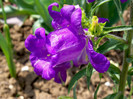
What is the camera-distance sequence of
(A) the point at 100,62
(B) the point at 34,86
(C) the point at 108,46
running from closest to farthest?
(A) the point at 100,62, (C) the point at 108,46, (B) the point at 34,86

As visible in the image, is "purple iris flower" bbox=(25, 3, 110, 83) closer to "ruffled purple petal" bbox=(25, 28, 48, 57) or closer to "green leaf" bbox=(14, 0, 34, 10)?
"ruffled purple petal" bbox=(25, 28, 48, 57)

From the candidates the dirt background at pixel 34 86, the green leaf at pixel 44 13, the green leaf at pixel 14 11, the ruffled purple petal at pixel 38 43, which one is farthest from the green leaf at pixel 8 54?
the ruffled purple petal at pixel 38 43

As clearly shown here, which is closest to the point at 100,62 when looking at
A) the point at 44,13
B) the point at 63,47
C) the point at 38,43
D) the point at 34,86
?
the point at 63,47

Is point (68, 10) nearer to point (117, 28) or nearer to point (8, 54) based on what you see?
point (117, 28)

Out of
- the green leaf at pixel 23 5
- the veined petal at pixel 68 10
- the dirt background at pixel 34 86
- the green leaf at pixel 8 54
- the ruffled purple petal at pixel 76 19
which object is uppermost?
the green leaf at pixel 23 5

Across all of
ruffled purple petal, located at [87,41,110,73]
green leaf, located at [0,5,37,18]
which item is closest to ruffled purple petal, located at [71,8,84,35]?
ruffled purple petal, located at [87,41,110,73]

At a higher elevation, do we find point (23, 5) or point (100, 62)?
point (23, 5)

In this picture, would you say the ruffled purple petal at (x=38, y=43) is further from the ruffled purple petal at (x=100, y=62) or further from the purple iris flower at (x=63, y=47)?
the ruffled purple petal at (x=100, y=62)
